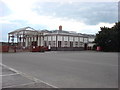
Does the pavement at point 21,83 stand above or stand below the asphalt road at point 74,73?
above

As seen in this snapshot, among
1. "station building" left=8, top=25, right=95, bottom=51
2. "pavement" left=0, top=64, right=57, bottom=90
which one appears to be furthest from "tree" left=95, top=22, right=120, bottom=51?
"pavement" left=0, top=64, right=57, bottom=90

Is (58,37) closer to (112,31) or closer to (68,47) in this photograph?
(68,47)

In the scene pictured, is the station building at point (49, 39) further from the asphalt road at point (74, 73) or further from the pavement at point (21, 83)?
the pavement at point (21, 83)

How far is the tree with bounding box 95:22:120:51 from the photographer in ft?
189

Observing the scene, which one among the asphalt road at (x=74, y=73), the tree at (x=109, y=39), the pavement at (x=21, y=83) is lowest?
the asphalt road at (x=74, y=73)

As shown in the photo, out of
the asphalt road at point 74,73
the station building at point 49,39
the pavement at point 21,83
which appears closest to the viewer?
the pavement at point 21,83

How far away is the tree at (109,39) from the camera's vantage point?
57625mm

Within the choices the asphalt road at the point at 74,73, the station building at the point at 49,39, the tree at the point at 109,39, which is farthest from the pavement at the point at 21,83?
the tree at the point at 109,39

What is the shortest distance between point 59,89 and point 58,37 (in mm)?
54128

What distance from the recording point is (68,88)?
6.86 meters

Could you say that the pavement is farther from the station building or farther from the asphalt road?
the station building

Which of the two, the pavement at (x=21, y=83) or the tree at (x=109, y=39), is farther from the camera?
the tree at (x=109, y=39)

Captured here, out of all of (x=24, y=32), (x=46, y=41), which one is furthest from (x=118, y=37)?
(x=24, y=32)

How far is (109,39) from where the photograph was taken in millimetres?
58375
